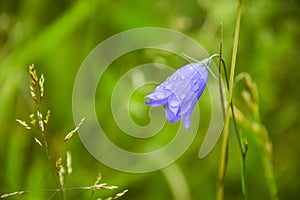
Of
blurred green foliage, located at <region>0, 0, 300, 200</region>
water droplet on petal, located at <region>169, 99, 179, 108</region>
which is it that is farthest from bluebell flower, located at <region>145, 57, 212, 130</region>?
blurred green foliage, located at <region>0, 0, 300, 200</region>

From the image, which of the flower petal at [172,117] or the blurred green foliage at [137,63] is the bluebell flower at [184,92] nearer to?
the flower petal at [172,117]

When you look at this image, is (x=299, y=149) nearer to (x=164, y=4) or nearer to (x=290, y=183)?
(x=290, y=183)

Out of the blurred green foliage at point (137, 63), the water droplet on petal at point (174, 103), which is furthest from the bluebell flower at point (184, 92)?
the blurred green foliage at point (137, 63)

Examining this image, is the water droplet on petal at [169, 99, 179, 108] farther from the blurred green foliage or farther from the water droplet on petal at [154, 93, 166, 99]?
the blurred green foliage

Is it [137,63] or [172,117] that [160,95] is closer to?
[172,117]

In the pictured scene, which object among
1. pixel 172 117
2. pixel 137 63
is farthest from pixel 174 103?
pixel 137 63

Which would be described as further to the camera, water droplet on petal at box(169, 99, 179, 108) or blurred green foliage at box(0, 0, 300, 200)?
blurred green foliage at box(0, 0, 300, 200)
